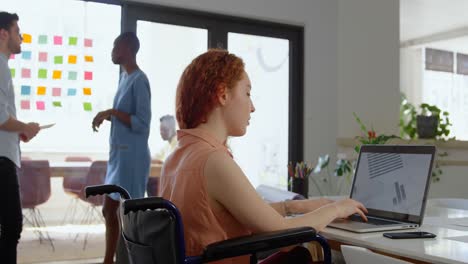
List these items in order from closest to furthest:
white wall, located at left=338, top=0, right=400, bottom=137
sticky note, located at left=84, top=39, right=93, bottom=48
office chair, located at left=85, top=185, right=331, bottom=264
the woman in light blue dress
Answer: office chair, located at left=85, top=185, right=331, bottom=264 < the woman in light blue dress < sticky note, located at left=84, top=39, right=93, bottom=48 < white wall, located at left=338, top=0, right=400, bottom=137

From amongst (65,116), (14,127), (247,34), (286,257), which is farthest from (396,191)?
(247,34)

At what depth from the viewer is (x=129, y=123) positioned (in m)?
2.87

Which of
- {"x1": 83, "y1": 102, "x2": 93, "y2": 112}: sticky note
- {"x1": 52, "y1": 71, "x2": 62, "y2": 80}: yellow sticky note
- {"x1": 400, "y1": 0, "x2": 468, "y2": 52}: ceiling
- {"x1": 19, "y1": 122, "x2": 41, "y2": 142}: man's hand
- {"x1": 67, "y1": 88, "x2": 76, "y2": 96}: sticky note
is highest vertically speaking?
{"x1": 400, "y1": 0, "x2": 468, "y2": 52}: ceiling

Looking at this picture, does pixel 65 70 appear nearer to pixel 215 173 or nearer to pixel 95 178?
pixel 95 178

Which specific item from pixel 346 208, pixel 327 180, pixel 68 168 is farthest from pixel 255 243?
pixel 327 180

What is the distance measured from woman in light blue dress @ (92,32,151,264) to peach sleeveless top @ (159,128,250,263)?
5.18 feet

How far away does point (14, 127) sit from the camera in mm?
2459

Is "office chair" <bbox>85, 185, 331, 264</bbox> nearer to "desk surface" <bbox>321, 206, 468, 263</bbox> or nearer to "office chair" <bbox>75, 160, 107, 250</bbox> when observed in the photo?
"desk surface" <bbox>321, 206, 468, 263</bbox>

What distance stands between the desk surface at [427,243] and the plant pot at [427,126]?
3429mm

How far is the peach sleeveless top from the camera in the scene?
1.25 m

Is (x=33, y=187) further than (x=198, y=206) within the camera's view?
Yes

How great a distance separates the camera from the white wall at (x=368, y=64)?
4.57 metres

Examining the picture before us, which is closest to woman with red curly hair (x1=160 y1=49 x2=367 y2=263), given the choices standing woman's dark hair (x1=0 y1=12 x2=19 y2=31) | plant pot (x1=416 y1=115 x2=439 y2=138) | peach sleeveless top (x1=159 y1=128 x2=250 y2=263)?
peach sleeveless top (x1=159 y1=128 x2=250 y2=263)

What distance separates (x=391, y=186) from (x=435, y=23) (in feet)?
18.8
